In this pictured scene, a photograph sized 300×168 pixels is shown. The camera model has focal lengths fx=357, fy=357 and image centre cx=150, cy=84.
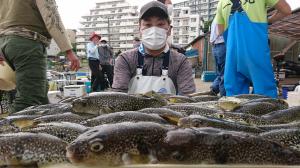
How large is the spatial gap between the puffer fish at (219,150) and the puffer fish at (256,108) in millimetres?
960

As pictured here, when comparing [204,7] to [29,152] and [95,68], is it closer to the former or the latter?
[95,68]

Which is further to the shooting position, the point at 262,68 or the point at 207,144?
the point at 262,68

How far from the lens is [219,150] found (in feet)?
4.76

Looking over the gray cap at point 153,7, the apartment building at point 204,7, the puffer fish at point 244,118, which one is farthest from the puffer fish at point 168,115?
the apartment building at point 204,7

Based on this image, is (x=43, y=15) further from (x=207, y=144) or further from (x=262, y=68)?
(x=207, y=144)

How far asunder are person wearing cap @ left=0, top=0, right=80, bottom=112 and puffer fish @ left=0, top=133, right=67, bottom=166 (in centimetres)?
294

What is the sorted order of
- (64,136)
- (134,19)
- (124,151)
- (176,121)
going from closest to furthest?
(124,151) → (64,136) → (176,121) → (134,19)

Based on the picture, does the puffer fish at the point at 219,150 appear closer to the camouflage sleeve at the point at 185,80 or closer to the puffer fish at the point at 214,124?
the puffer fish at the point at 214,124

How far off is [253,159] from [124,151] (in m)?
0.52

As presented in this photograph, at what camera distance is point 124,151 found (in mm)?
1435

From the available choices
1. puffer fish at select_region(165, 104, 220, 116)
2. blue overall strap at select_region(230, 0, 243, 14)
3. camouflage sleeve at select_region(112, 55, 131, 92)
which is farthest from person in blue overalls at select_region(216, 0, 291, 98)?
puffer fish at select_region(165, 104, 220, 116)

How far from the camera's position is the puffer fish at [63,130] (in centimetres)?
170

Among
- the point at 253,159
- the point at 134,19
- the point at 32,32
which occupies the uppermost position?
the point at 134,19

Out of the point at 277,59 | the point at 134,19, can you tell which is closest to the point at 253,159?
the point at 277,59
